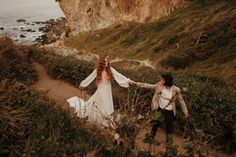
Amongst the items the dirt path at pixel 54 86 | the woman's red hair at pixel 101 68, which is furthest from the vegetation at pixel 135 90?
the woman's red hair at pixel 101 68

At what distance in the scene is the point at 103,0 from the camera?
62.7 meters

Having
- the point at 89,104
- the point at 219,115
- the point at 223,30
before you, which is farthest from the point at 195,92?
the point at 223,30

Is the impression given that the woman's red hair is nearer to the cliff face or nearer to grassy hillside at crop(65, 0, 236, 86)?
grassy hillside at crop(65, 0, 236, 86)

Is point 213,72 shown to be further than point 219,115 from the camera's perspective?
Yes

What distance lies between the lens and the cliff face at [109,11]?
5466 cm

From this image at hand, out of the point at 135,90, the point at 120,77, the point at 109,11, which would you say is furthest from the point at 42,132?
the point at 109,11

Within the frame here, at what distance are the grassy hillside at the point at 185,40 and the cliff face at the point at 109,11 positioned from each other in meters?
2.64

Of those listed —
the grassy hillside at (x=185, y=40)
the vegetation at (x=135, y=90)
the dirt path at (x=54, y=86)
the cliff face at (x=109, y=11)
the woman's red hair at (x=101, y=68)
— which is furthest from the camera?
the cliff face at (x=109, y=11)

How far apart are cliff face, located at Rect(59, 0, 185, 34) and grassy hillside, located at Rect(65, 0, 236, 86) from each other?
2643 mm

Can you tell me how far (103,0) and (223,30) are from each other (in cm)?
2908

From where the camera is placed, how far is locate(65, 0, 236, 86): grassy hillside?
107 feet

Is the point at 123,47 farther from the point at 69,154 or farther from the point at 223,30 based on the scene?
the point at 69,154

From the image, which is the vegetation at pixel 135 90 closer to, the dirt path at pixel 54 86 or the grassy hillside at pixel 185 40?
the grassy hillside at pixel 185 40

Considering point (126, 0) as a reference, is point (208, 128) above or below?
below
